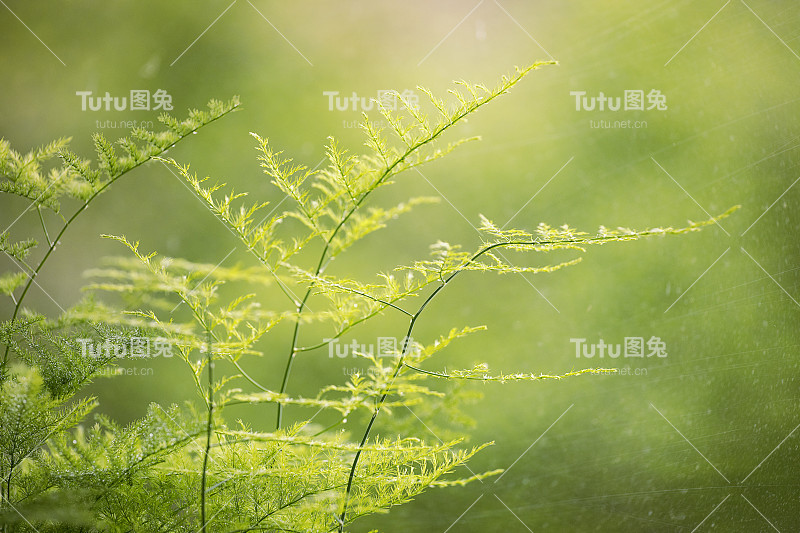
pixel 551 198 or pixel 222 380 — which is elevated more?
pixel 551 198

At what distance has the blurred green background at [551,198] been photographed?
1.53 meters

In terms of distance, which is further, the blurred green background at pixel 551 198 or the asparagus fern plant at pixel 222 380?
the blurred green background at pixel 551 198

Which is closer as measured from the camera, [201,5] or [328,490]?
[328,490]

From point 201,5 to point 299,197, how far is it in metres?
1.22

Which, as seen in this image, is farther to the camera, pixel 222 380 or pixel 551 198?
pixel 551 198

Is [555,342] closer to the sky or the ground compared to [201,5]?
closer to the ground

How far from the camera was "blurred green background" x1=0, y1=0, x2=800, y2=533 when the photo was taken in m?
1.53

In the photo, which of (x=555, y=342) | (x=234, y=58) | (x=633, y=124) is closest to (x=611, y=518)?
(x=555, y=342)

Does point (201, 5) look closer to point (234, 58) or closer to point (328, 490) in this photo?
point (234, 58)

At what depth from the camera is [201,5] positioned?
1.65m

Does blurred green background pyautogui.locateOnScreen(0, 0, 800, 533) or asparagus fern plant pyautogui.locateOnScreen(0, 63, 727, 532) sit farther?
blurred green background pyautogui.locateOnScreen(0, 0, 800, 533)

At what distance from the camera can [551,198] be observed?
1.61 m

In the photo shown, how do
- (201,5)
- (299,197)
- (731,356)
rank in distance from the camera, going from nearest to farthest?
(299,197), (731,356), (201,5)

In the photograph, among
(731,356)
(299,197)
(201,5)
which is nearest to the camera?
(299,197)
